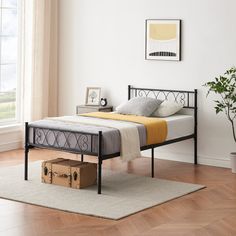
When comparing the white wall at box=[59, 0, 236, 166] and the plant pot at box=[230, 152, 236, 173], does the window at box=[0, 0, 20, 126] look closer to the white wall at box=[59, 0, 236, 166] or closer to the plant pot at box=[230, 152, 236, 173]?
the white wall at box=[59, 0, 236, 166]

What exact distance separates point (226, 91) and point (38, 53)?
108 inches

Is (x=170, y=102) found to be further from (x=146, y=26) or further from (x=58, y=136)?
(x=58, y=136)

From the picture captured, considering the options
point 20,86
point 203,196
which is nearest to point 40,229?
point 203,196

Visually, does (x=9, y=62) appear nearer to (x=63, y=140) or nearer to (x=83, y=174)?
(x=63, y=140)

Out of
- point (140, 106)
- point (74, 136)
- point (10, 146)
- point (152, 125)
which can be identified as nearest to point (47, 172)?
point (74, 136)

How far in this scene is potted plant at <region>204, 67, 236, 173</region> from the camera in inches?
284

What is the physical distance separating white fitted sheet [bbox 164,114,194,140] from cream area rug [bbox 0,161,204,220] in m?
0.65

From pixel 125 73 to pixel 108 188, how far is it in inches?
90.2

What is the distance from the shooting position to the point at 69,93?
8.97 metres

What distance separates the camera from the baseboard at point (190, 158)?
7680 millimetres

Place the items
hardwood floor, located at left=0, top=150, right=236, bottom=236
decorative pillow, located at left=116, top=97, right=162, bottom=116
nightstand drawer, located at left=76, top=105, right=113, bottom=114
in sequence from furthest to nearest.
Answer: nightstand drawer, located at left=76, top=105, right=113, bottom=114 → decorative pillow, located at left=116, top=97, right=162, bottom=116 → hardwood floor, located at left=0, top=150, right=236, bottom=236

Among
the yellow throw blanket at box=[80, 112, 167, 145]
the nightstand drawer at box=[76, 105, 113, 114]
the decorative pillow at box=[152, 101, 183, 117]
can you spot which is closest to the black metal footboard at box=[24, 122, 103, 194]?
the yellow throw blanket at box=[80, 112, 167, 145]

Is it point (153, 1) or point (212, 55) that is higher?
point (153, 1)

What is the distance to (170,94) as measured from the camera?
26.3 feet
